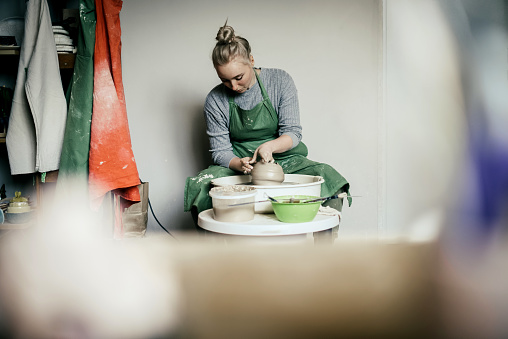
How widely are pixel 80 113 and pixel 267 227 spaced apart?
1239 millimetres

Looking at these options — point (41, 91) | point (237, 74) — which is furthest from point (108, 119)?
point (237, 74)

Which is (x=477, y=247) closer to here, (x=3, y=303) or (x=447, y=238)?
(x=447, y=238)

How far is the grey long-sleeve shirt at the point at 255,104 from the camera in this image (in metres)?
1.97

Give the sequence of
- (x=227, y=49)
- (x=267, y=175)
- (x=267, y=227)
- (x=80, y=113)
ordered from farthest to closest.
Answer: (x=80, y=113), (x=227, y=49), (x=267, y=175), (x=267, y=227)

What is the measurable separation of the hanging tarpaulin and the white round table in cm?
96

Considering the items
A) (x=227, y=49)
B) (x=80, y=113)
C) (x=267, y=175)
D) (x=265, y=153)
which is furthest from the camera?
(x=80, y=113)

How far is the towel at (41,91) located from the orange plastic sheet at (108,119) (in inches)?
7.9

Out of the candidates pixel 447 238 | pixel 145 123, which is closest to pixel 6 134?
pixel 145 123

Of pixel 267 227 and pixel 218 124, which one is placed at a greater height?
pixel 218 124

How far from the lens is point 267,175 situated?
1.50m

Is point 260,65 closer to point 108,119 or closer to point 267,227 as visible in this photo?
point 108,119

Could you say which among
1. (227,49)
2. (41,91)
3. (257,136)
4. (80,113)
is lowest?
(257,136)

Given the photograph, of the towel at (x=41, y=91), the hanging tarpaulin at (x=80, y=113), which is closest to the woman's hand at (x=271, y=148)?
the hanging tarpaulin at (x=80, y=113)

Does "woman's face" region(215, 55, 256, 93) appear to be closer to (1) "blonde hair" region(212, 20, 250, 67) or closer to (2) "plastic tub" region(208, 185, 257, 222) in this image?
(1) "blonde hair" region(212, 20, 250, 67)
